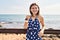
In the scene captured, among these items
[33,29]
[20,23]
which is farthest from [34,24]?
[20,23]

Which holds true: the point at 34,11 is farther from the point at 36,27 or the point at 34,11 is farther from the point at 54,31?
the point at 54,31

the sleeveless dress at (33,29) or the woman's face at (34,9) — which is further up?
the woman's face at (34,9)

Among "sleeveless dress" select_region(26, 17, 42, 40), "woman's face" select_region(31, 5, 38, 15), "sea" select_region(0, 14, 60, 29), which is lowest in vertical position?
"sea" select_region(0, 14, 60, 29)

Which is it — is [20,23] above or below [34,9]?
below

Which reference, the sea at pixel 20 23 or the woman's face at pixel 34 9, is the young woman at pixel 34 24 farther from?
the sea at pixel 20 23

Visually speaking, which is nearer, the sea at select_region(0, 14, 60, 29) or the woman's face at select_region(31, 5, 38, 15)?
the woman's face at select_region(31, 5, 38, 15)

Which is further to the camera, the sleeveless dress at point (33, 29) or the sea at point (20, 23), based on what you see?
the sea at point (20, 23)

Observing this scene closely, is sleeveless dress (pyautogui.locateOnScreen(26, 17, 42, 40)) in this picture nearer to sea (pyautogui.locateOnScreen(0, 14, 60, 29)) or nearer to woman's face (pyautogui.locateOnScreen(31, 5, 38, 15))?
woman's face (pyautogui.locateOnScreen(31, 5, 38, 15))

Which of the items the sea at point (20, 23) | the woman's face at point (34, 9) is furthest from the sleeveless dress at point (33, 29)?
the sea at point (20, 23)

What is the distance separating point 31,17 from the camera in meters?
3.50

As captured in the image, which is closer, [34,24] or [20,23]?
[34,24]

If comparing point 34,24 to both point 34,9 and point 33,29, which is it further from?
point 34,9

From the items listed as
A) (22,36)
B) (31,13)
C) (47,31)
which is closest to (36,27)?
(31,13)

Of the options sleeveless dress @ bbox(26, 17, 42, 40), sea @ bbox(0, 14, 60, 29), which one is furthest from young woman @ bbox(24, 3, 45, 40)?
sea @ bbox(0, 14, 60, 29)
